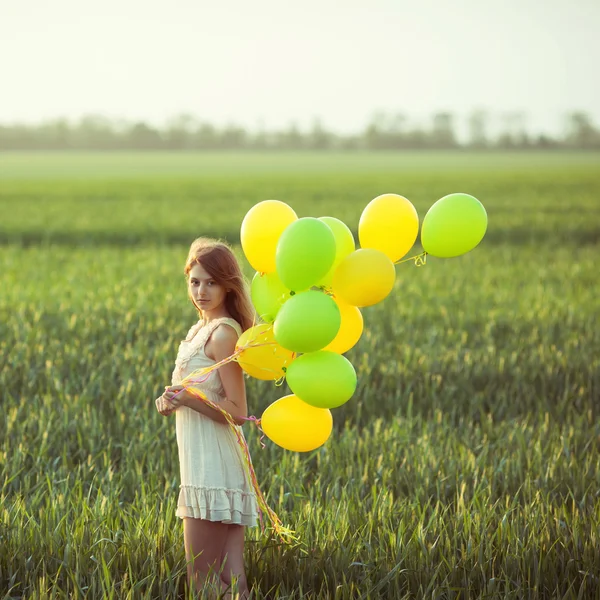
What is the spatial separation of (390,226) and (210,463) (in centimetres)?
97

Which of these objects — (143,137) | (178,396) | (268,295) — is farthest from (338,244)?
(143,137)

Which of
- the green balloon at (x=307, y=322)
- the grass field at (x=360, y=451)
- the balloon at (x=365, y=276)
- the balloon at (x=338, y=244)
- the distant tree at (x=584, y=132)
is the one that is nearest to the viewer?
the green balloon at (x=307, y=322)

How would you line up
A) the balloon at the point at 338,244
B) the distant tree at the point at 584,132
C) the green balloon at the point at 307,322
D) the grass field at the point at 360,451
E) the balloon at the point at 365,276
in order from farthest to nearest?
1. the distant tree at the point at 584,132
2. the grass field at the point at 360,451
3. the balloon at the point at 338,244
4. the balloon at the point at 365,276
5. the green balloon at the point at 307,322

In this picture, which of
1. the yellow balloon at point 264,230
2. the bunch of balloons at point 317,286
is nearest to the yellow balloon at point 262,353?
the bunch of balloons at point 317,286

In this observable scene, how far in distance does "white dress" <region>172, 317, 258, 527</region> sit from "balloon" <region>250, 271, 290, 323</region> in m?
0.11

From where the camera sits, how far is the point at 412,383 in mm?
6105

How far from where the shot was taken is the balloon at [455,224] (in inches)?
108

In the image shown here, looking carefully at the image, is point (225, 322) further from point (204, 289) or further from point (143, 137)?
point (143, 137)

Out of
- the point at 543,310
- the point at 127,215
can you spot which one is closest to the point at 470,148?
the point at 127,215

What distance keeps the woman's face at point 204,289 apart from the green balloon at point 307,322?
32 centimetres

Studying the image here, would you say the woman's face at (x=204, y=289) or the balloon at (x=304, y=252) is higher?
the balloon at (x=304, y=252)

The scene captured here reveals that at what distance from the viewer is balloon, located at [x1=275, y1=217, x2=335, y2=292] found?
100.0 inches

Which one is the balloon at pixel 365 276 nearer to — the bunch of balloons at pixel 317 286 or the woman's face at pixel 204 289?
the bunch of balloons at pixel 317 286

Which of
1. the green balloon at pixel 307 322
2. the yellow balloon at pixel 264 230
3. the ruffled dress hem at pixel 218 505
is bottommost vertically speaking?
the ruffled dress hem at pixel 218 505
